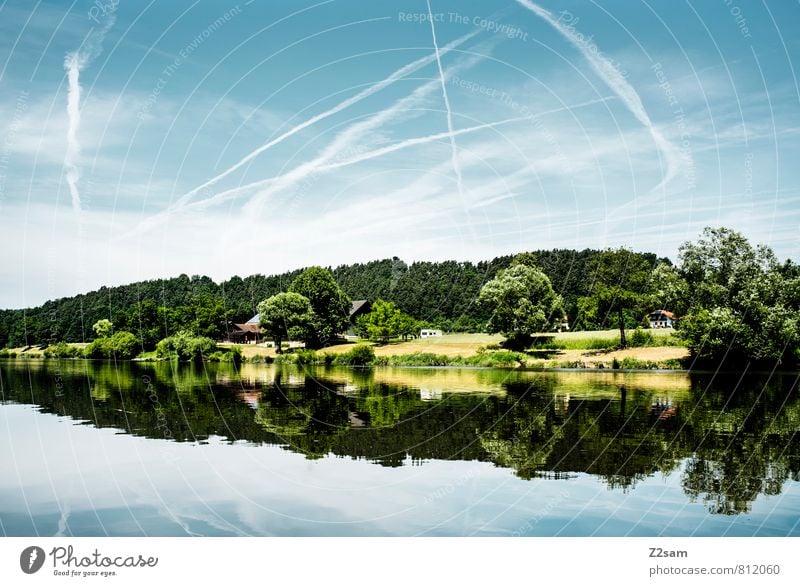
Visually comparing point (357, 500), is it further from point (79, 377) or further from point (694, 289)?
point (694, 289)

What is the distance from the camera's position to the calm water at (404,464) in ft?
25.9

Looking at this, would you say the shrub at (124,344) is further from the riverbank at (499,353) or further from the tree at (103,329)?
the riverbank at (499,353)

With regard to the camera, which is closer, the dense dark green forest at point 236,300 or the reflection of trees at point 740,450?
the reflection of trees at point 740,450

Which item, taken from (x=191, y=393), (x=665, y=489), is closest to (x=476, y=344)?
(x=191, y=393)

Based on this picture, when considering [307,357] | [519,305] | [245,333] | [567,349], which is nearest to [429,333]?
[519,305]

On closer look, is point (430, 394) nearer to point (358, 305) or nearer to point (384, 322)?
point (384, 322)

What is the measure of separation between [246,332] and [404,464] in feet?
128

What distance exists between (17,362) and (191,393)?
2458 centimetres

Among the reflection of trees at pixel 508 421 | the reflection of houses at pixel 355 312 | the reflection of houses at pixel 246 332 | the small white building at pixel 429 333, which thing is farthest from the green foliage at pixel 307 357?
the reflection of houses at pixel 246 332

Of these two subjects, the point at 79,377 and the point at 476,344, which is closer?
the point at 79,377

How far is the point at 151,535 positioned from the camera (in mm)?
7578

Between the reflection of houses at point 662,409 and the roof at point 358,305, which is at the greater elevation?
the roof at point 358,305

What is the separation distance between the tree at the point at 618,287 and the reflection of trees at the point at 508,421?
12.4 metres

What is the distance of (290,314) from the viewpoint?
130 ft
